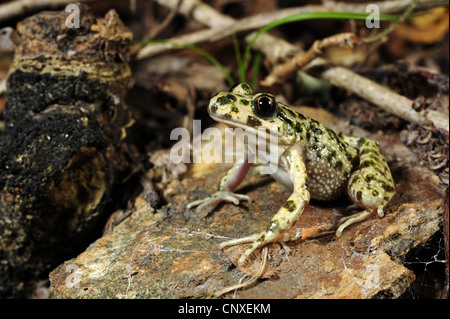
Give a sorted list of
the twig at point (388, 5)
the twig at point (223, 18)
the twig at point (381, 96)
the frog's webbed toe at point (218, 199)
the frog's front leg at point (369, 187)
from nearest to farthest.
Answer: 1. the frog's front leg at point (369, 187)
2. the frog's webbed toe at point (218, 199)
3. the twig at point (381, 96)
4. the twig at point (388, 5)
5. the twig at point (223, 18)

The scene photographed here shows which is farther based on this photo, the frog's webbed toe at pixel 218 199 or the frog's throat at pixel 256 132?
the frog's webbed toe at pixel 218 199

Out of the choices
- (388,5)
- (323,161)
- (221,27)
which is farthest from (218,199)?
(388,5)

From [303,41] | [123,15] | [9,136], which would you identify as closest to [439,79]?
[303,41]

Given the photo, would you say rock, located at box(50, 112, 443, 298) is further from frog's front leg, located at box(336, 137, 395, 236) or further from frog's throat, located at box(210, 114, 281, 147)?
frog's throat, located at box(210, 114, 281, 147)

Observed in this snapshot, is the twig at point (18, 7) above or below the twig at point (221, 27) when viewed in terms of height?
above

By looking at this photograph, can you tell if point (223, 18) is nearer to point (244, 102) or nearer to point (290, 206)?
point (244, 102)

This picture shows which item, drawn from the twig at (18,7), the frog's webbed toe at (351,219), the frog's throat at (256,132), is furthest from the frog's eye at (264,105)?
the twig at (18,7)

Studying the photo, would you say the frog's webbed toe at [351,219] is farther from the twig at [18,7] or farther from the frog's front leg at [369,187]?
the twig at [18,7]
